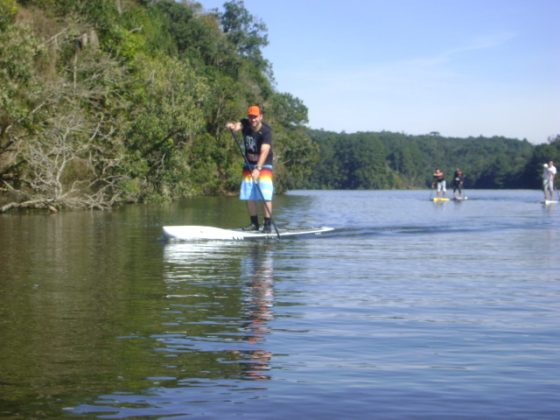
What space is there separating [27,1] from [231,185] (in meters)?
39.4

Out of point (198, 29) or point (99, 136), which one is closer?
point (99, 136)

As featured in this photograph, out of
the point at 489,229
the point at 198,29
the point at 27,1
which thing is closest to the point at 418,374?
the point at 489,229

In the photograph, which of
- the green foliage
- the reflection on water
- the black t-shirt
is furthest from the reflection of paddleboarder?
the green foliage

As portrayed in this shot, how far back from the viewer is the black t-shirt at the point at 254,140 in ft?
58.9

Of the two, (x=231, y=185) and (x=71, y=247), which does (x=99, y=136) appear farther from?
(x=231, y=185)

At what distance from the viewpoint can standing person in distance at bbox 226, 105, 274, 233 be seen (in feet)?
58.4

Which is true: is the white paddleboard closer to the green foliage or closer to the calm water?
the calm water

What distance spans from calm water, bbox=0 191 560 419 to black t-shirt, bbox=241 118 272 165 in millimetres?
3624

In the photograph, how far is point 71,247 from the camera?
15.9 metres

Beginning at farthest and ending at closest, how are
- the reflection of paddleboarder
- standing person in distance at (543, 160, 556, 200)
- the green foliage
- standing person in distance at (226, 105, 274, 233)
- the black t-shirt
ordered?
standing person in distance at (543, 160, 556, 200) < the green foliage < the black t-shirt < standing person in distance at (226, 105, 274, 233) < the reflection of paddleboarder

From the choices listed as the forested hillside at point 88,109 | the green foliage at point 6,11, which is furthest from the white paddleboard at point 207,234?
the green foliage at point 6,11

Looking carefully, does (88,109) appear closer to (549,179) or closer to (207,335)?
(549,179)

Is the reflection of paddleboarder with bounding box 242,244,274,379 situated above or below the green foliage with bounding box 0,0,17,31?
below

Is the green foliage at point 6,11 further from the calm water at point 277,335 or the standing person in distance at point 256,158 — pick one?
the calm water at point 277,335
